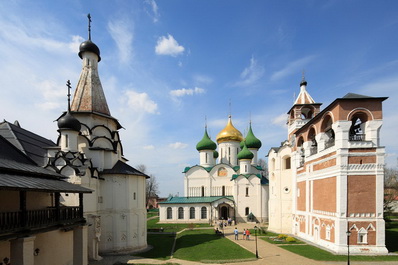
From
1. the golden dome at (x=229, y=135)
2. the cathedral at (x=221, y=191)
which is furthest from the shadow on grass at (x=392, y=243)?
the golden dome at (x=229, y=135)

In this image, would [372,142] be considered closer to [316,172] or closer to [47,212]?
[316,172]

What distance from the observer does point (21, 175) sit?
970cm

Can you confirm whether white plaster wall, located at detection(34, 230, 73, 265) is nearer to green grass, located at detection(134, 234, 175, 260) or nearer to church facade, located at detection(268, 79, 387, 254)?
green grass, located at detection(134, 234, 175, 260)

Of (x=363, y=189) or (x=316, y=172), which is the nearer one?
(x=363, y=189)

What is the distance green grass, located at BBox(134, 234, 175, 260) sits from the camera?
1655 centimetres

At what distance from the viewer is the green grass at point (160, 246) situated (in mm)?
16547

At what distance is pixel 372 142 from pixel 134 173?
16.9m

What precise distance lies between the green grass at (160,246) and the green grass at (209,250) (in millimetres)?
683

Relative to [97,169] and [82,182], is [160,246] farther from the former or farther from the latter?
[82,182]

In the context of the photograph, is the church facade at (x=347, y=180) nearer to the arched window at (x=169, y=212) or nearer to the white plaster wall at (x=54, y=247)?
the white plaster wall at (x=54, y=247)

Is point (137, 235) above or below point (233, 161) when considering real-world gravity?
below

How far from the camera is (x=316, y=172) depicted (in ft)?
63.7

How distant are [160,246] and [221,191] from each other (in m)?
18.0

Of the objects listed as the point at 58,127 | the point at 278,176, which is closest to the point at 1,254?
the point at 58,127
